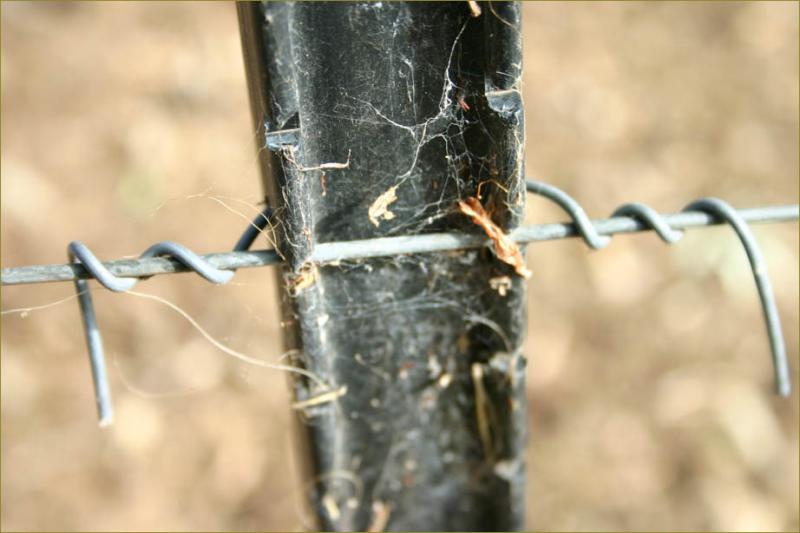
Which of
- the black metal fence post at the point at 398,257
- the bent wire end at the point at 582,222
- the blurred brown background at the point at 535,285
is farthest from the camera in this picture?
the blurred brown background at the point at 535,285

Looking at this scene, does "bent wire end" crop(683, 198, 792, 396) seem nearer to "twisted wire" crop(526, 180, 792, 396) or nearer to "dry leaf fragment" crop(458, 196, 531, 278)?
"twisted wire" crop(526, 180, 792, 396)

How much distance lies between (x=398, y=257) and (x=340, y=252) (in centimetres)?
6

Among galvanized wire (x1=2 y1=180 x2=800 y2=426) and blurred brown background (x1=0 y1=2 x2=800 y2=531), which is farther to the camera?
blurred brown background (x1=0 y1=2 x2=800 y2=531)

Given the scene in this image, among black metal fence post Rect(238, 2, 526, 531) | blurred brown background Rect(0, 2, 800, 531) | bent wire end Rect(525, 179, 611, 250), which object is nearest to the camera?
black metal fence post Rect(238, 2, 526, 531)

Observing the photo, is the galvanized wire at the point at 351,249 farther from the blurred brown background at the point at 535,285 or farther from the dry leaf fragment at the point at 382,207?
the blurred brown background at the point at 535,285

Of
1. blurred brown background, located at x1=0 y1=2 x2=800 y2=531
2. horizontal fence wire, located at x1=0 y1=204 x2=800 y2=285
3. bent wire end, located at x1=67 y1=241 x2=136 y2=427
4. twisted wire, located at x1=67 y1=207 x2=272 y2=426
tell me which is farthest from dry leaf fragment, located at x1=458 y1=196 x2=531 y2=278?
blurred brown background, located at x1=0 y1=2 x2=800 y2=531

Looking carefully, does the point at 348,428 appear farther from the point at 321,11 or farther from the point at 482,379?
the point at 321,11

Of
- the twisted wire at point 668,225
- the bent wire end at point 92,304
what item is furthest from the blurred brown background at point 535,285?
the twisted wire at point 668,225

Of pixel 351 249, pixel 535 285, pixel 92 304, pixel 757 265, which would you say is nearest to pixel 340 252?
pixel 351 249

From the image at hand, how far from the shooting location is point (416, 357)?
0.75m

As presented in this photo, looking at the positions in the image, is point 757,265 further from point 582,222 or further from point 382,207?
point 382,207

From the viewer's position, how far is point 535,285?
2021 mm

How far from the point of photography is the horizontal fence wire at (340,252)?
63 centimetres

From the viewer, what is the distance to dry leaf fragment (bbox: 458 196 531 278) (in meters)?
0.66
